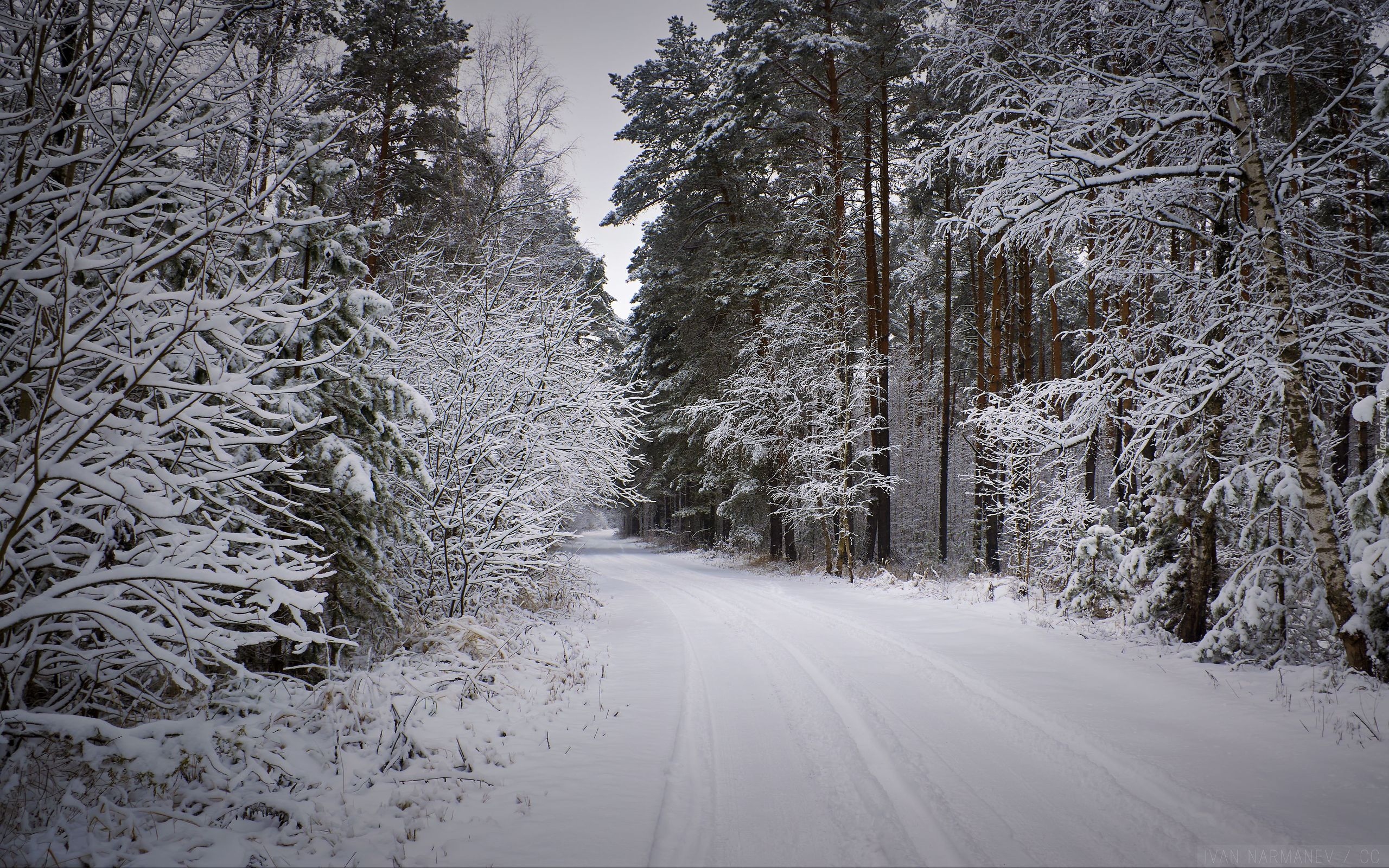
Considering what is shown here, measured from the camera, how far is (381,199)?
41.2ft

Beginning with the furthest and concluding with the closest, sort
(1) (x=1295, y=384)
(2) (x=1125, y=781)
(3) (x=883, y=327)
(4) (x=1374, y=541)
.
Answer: (3) (x=883, y=327), (1) (x=1295, y=384), (4) (x=1374, y=541), (2) (x=1125, y=781)

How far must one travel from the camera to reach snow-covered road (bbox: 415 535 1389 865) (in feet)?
9.85

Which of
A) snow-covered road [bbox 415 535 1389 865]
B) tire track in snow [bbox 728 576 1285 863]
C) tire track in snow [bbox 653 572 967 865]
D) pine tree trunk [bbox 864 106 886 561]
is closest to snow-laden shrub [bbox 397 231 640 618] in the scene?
snow-covered road [bbox 415 535 1389 865]

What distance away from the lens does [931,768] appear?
384 cm

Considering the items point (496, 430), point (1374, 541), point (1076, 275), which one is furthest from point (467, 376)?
point (1374, 541)

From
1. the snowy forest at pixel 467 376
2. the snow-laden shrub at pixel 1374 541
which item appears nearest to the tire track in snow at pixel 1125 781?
the snowy forest at pixel 467 376

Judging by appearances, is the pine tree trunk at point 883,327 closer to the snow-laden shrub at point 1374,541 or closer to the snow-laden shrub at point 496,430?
the snow-laden shrub at point 496,430

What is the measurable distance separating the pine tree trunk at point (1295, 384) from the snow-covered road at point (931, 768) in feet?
3.12

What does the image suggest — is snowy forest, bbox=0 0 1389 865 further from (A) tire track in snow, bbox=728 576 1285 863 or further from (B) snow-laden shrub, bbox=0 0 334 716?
(A) tire track in snow, bbox=728 576 1285 863

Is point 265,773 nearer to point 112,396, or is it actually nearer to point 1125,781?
point 112,396

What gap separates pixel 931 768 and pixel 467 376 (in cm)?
613

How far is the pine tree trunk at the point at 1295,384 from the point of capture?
5.21 m

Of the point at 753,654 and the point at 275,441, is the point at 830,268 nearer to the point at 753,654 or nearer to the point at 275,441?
the point at 753,654

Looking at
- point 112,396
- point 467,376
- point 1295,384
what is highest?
point 467,376
